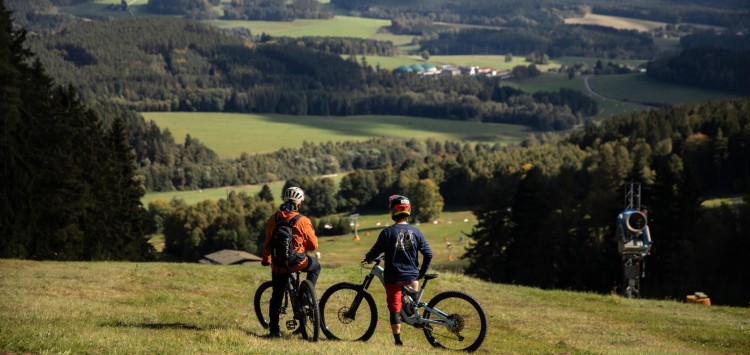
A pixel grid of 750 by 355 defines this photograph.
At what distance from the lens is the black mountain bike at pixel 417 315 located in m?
18.8

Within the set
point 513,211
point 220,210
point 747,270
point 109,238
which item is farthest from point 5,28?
point 220,210

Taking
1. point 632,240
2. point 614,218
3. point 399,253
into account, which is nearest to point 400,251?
point 399,253

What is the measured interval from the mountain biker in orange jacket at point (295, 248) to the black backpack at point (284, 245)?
0.06m

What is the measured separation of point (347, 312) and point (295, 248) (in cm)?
164

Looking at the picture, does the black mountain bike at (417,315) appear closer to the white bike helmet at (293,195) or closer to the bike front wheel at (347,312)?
the bike front wheel at (347,312)

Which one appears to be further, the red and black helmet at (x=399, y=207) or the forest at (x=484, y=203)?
the forest at (x=484, y=203)

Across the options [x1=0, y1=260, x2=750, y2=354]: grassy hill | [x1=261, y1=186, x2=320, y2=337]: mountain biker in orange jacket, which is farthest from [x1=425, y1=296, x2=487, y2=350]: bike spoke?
[x1=261, y1=186, x2=320, y2=337]: mountain biker in orange jacket

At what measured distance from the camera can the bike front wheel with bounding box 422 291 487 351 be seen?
18688 mm

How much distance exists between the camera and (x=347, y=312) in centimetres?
1966

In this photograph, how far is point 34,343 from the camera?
16.2 metres

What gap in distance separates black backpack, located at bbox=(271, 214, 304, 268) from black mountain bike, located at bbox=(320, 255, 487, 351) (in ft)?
3.02

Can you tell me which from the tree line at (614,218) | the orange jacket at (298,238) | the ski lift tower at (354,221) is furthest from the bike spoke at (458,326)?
the ski lift tower at (354,221)

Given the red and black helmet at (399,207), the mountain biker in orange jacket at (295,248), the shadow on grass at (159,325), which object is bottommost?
the shadow on grass at (159,325)

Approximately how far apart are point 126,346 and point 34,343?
1.49 metres
